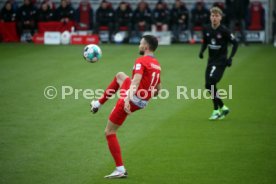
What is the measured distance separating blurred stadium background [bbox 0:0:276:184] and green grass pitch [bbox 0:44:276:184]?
2 cm

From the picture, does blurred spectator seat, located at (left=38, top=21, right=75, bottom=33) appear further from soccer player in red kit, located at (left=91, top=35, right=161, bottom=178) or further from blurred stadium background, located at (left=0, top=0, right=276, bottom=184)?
soccer player in red kit, located at (left=91, top=35, right=161, bottom=178)

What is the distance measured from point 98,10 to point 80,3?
1.55 meters

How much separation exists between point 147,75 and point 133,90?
413 millimetres

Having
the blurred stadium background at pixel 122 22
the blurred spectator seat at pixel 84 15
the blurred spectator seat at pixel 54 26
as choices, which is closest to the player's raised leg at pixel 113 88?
the blurred stadium background at pixel 122 22

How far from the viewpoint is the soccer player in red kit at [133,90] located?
990cm

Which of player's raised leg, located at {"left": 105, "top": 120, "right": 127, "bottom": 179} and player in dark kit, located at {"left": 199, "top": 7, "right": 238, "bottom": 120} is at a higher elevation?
player in dark kit, located at {"left": 199, "top": 7, "right": 238, "bottom": 120}

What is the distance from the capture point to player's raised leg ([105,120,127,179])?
9977mm

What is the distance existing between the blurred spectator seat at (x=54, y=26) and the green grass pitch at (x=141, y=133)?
8071 millimetres

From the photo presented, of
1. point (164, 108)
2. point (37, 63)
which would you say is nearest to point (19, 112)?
point (164, 108)

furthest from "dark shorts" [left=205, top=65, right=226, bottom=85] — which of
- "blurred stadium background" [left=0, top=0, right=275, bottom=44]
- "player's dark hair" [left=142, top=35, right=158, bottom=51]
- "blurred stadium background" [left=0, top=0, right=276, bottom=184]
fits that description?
"blurred stadium background" [left=0, top=0, right=275, bottom=44]

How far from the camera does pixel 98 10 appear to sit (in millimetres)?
31734

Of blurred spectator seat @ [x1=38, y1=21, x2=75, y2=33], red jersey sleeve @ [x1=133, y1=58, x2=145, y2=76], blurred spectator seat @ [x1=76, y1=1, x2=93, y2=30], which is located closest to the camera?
red jersey sleeve @ [x1=133, y1=58, x2=145, y2=76]

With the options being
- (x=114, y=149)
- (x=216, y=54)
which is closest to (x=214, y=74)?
(x=216, y=54)

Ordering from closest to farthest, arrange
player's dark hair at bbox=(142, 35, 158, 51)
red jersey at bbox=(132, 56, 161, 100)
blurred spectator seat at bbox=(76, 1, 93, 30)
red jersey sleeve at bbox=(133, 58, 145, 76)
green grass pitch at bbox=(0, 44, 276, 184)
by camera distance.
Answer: red jersey sleeve at bbox=(133, 58, 145, 76) → red jersey at bbox=(132, 56, 161, 100) → player's dark hair at bbox=(142, 35, 158, 51) → green grass pitch at bbox=(0, 44, 276, 184) → blurred spectator seat at bbox=(76, 1, 93, 30)
